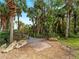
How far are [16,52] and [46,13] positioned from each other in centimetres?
1612

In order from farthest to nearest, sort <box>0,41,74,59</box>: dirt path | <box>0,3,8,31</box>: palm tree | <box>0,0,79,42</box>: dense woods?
1. <box>0,3,8,31</box>: palm tree
2. <box>0,0,79,42</box>: dense woods
3. <box>0,41,74,59</box>: dirt path

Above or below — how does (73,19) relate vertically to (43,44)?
above

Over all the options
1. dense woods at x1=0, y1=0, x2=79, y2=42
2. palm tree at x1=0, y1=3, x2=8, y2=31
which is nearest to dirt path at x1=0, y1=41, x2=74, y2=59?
dense woods at x1=0, y1=0, x2=79, y2=42

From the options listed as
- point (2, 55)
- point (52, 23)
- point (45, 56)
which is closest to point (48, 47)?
point (45, 56)

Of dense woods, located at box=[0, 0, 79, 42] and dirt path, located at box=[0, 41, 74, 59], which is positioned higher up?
dense woods, located at box=[0, 0, 79, 42]

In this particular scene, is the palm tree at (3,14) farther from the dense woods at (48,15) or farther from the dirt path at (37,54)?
the dirt path at (37,54)

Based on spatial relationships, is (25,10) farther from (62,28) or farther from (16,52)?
(16,52)

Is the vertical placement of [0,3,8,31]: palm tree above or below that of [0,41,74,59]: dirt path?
above

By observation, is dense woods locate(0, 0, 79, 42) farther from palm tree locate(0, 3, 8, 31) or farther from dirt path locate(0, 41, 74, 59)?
dirt path locate(0, 41, 74, 59)

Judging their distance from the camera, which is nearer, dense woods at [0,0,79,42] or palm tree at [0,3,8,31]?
dense woods at [0,0,79,42]

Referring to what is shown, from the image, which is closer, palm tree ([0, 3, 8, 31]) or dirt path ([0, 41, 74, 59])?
dirt path ([0, 41, 74, 59])

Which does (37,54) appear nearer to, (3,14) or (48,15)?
(48,15)

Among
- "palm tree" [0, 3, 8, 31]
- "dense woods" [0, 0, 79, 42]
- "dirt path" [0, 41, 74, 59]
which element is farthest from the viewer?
"palm tree" [0, 3, 8, 31]

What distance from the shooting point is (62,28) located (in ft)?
110
